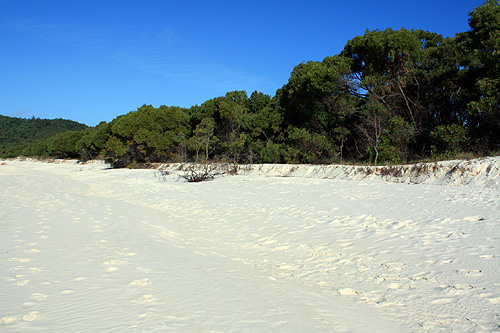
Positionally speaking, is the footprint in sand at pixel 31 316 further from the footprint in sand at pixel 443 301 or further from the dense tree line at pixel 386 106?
the dense tree line at pixel 386 106

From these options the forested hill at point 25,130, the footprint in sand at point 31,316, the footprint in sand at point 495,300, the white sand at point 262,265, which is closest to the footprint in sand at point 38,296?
the white sand at point 262,265

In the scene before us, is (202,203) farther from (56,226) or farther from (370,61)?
(370,61)

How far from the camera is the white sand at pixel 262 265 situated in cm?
301

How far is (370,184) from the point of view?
11961mm

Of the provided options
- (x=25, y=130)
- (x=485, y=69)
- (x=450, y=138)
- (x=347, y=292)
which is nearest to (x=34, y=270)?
(x=347, y=292)

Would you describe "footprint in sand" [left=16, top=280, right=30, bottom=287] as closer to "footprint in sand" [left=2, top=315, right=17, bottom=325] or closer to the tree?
"footprint in sand" [left=2, top=315, right=17, bottom=325]

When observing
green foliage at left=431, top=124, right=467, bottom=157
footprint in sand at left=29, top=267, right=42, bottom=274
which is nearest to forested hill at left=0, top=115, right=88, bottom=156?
green foliage at left=431, top=124, right=467, bottom=157

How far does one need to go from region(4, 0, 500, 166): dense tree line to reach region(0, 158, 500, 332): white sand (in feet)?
23.1

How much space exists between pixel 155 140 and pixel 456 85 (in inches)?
1022

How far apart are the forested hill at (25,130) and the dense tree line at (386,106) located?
87.9m

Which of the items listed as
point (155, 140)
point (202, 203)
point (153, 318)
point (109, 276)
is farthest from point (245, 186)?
point (155, 140)

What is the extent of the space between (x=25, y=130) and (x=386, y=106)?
496 ft

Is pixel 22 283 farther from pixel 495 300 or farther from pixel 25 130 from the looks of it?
pixel 25 130

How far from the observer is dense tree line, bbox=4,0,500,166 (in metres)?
14.9
